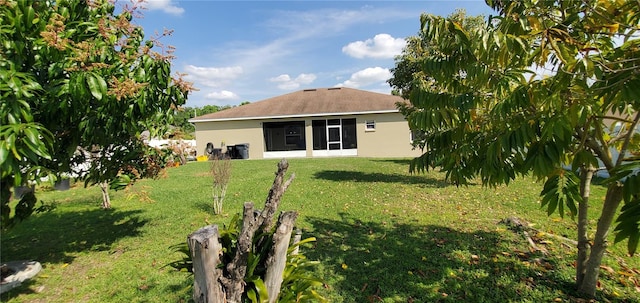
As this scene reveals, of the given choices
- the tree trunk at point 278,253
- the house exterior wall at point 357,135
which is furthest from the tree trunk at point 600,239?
the house exterior wall at point 357,135

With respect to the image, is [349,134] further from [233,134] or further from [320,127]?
[233,134]

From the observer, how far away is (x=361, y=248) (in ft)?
16.0

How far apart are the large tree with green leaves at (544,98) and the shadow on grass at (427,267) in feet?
2.18

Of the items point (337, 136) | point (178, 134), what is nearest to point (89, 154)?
point (178, 134)

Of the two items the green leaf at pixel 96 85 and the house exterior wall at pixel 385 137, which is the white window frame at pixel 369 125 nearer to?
the house exterior wall at pixel 385 137

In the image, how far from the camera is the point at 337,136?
22.2 metres

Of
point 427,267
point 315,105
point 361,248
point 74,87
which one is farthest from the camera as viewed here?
point 315,105

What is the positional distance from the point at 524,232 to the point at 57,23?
706 cm

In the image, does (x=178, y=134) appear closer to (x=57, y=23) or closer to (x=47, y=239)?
(x=57, y=23)

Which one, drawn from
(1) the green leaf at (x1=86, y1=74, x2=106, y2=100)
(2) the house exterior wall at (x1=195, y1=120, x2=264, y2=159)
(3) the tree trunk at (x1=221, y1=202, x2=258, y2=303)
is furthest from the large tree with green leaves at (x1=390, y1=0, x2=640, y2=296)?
(2) the house exterior wall at (x1=195, y1=120, x2=264, y2=159)

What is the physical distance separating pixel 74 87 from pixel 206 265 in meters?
2.14

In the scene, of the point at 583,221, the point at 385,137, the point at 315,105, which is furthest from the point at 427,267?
the point at 315,105

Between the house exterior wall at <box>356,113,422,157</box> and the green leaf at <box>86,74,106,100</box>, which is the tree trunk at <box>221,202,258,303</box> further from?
the house exterior wall at <box>356,113,422,157</box>

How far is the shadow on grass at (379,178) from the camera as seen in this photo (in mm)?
10227
